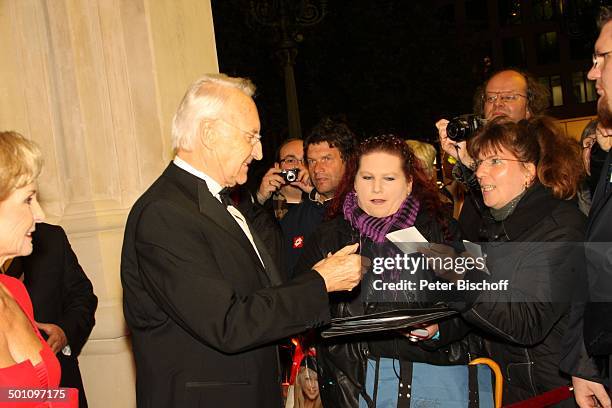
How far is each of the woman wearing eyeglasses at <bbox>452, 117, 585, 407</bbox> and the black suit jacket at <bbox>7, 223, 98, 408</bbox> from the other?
2286mm

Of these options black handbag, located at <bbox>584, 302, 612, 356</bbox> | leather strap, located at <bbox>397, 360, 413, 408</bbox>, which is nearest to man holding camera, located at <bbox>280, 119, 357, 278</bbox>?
leather strap, located at <bbox>397, 360, 413, 408</bbox>

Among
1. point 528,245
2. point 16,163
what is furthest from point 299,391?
point 16,163

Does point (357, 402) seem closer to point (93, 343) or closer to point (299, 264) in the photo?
point (299, 264)

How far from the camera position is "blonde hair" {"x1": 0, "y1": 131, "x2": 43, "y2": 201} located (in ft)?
8.34

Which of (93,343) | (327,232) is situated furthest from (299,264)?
(93,343)

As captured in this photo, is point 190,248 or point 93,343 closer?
point 190,248

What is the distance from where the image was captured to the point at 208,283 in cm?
273

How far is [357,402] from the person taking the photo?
3818 mm

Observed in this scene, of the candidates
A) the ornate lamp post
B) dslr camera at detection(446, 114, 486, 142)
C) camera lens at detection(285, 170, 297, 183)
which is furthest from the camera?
the ornate lamp post

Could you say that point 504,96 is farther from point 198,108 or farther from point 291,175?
point 198,108

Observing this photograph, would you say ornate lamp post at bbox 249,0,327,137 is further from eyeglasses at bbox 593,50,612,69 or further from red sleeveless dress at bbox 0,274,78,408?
red sleeveless dress at bbox 0,274,78,408

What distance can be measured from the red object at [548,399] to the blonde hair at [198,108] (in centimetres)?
177

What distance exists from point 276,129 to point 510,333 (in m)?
20.5

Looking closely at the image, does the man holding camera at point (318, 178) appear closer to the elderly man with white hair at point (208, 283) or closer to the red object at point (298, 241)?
the red object at point (298, 241)
